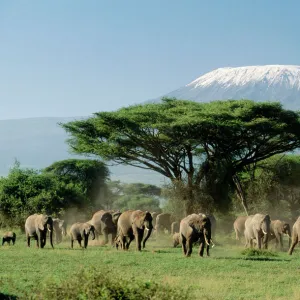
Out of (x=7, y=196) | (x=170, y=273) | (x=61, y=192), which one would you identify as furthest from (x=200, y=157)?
(x=170, y=273)

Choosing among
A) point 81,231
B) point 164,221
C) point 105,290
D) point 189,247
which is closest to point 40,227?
point 81,231

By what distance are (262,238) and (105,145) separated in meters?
17.4

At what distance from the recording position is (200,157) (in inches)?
1885

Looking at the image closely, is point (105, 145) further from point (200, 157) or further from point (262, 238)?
point (262, 238)

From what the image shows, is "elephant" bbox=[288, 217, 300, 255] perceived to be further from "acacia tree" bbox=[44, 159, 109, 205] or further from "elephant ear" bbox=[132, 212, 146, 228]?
"acacia tree" bbox=[44, 159, 109, 205]

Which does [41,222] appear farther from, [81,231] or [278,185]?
[278,185]

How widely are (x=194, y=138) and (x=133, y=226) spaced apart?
53.4ft

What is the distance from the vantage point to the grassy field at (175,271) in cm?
1648

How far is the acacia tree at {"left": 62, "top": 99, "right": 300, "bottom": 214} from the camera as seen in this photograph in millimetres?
43969

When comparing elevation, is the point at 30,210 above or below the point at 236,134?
below

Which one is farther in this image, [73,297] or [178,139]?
[178,139]

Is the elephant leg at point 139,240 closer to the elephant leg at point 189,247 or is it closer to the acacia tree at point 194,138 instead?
the elephant leg at point 189,247

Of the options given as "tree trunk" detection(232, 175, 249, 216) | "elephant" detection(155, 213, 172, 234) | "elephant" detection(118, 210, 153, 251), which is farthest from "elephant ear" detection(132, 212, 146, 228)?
"tree trunk" detection(232, 175, 249, 216)

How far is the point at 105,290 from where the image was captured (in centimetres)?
1255
